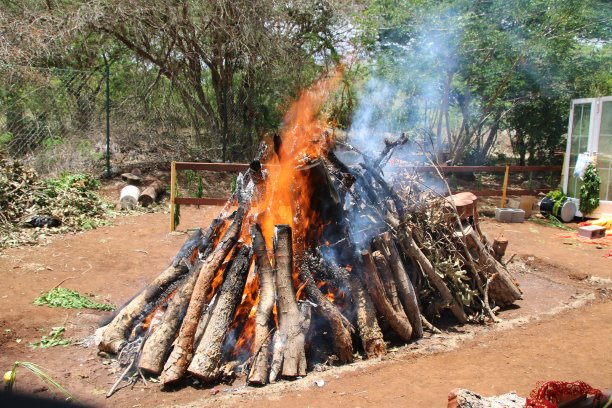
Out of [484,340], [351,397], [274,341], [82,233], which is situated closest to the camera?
[351,397]

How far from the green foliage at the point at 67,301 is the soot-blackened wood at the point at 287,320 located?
2.40m

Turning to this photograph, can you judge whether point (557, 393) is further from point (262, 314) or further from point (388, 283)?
point (262, 314)

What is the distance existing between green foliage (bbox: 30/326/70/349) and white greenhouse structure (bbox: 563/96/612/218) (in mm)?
11779

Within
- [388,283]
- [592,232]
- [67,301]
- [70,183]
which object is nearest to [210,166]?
[70,183]

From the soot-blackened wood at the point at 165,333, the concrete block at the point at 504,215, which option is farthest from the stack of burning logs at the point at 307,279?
the concrete block at the point at 504,215

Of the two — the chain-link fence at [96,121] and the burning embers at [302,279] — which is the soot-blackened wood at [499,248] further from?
the chain-link fence at [96,121]

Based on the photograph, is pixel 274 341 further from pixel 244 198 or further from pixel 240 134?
pixel 240 134

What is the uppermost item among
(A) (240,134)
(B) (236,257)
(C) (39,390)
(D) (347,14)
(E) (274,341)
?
(D) (347,14)

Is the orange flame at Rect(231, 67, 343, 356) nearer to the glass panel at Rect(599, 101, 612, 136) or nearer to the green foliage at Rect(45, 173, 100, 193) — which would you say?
the green foliage at Rect(45, 173, 100, 193)

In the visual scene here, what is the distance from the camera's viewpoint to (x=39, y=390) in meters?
3.84

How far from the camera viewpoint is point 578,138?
12492 mm

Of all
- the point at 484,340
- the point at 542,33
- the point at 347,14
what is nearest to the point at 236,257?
the point at 484,340

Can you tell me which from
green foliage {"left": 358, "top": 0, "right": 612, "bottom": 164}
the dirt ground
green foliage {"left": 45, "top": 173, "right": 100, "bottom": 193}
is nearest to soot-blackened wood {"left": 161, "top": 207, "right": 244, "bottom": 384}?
the dirt ground

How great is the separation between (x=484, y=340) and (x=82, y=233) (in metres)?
6.84
